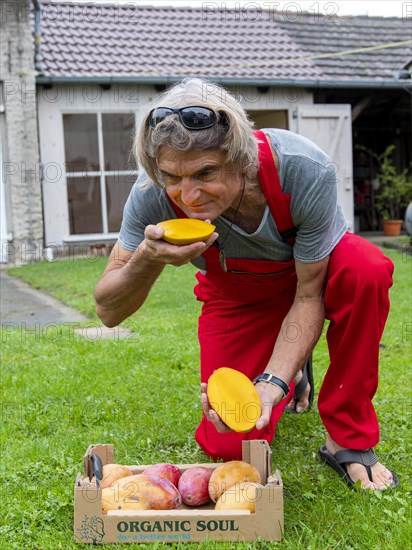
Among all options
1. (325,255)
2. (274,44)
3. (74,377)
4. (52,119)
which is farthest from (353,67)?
(325,255)

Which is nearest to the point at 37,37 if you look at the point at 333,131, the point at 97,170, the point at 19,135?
the point at 19,135

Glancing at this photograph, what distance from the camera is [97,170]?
11758 mm

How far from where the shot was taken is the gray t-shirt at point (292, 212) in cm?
245

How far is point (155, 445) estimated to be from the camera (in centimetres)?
309

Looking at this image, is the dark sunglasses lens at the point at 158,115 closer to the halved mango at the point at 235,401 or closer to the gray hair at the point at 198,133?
Result: the gray hair at the point at 198,133

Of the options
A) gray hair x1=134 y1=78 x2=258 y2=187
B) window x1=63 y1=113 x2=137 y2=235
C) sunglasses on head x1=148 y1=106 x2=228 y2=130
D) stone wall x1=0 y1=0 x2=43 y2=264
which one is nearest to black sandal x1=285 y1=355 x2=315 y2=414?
gray hair x1=134 y1=78 x2=258 y2=187

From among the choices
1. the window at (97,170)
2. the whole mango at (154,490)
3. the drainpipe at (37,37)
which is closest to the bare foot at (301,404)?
the whole mango at (154,490)

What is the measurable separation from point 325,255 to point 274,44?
1147cm

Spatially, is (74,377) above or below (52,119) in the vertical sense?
below

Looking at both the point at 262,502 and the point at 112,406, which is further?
the point at 112,406

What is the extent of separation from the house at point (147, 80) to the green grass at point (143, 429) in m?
6.02

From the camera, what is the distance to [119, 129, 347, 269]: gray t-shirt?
2.45 meters

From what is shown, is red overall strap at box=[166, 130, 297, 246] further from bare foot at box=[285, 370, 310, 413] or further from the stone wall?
the stone wall

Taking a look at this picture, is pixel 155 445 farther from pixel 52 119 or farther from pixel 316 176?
pixel 52 119
